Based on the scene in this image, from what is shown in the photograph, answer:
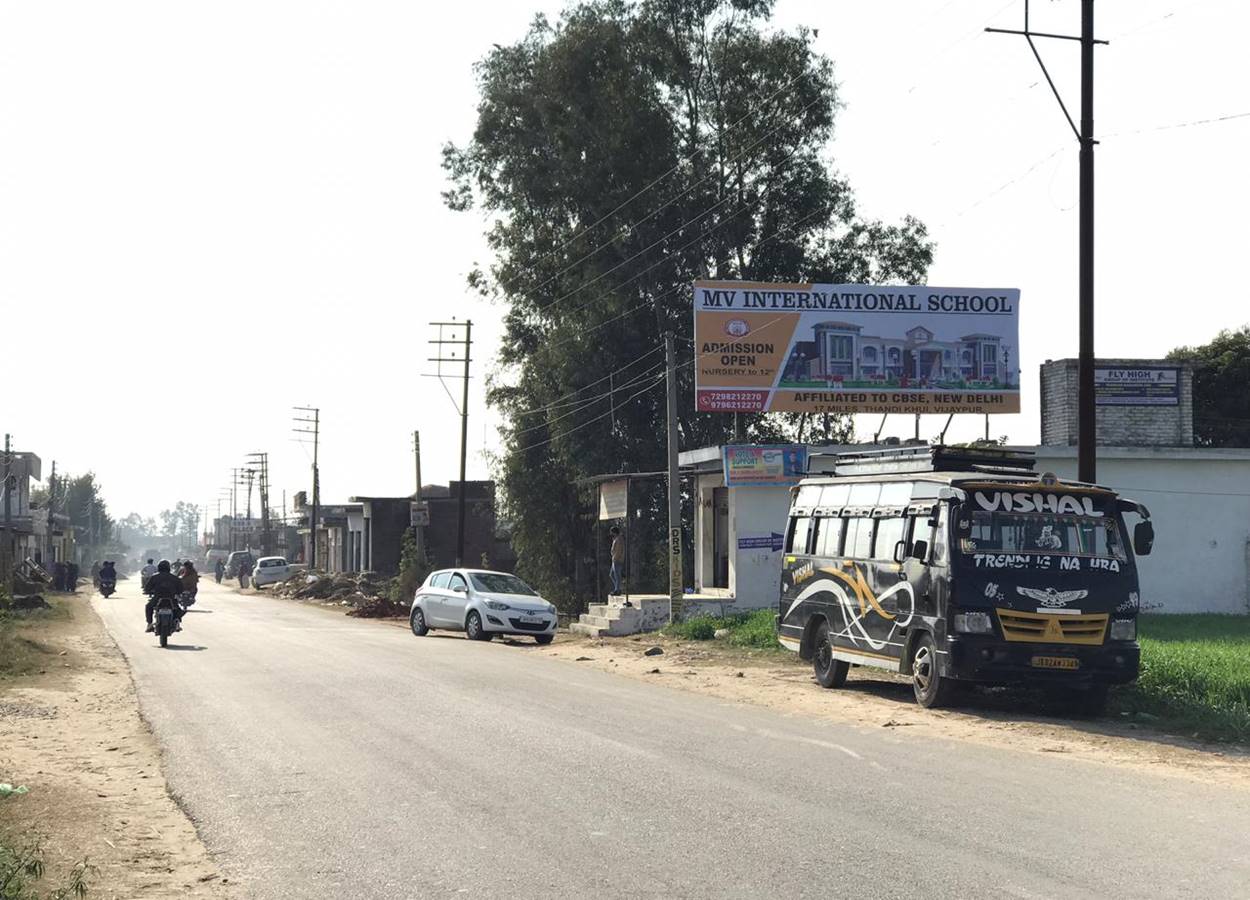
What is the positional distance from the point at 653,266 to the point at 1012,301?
1138cm

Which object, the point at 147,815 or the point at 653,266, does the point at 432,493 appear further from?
the point at 147,815

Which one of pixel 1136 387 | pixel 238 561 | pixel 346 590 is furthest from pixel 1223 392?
pixel 238 561

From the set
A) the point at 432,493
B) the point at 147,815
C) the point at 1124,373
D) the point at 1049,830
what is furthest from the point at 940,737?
the point at 432,493

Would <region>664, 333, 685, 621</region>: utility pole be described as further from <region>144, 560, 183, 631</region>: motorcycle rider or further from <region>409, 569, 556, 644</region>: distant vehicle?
<region>144, 560, 183, 631</region>: motorcycle rider

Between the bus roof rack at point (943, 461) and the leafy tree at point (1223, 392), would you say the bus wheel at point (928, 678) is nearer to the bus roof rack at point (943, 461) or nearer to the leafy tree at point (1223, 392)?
the bus roof rack at point (943, 461)

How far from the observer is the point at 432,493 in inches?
3196

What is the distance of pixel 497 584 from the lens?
31797 mm

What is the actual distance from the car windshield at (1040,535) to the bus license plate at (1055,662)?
4.10 feet

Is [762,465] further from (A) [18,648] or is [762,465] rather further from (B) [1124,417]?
(A) [18,648]

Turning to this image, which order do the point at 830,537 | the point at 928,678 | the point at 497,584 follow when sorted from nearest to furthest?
the point at 928,678 < the point at 830,537 < the point at 497,584

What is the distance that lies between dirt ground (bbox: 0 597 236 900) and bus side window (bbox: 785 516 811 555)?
9.56 meters

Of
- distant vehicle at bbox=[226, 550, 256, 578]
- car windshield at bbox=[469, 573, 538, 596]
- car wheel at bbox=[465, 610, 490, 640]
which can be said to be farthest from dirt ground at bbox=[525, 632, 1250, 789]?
distant vehicle at bbox=[226, 550, 256, 578]

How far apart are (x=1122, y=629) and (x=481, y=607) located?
17.0 meters

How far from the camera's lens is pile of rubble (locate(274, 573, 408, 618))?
1860 inches
